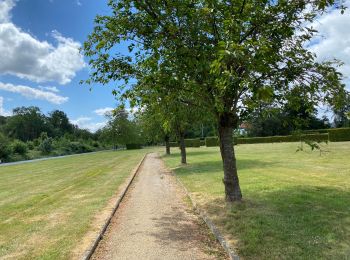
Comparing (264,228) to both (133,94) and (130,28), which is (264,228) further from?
(130,28)

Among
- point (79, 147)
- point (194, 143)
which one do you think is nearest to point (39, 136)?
point (79, 147)

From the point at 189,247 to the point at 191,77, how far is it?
4.04 meters

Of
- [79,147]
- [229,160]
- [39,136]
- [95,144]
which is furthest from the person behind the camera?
[39,136]

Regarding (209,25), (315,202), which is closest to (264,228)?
(315,202)

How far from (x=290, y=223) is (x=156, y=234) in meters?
2.66

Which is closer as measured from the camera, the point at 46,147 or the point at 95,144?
the point at 46,147

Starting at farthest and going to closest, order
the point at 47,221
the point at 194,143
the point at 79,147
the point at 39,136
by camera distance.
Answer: the point at 39,136
the point at 79,147
the point at 194,143
the point at 47,221

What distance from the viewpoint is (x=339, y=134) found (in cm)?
3712

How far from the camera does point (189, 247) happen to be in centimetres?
691

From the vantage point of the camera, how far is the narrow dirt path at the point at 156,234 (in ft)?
21.6

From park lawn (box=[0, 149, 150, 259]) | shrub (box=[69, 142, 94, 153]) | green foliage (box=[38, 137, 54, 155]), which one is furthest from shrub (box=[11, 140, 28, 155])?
park lawn (box=[0, 149, 150, 259])

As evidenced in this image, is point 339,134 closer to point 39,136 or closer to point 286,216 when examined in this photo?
point 286,216

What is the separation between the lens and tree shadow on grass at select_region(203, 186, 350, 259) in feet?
19.6

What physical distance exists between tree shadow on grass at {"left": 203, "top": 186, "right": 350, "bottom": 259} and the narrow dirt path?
58 centimetres
